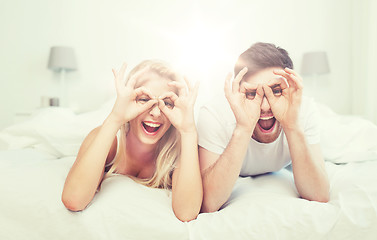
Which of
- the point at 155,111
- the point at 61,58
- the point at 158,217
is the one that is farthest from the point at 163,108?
the point at 61,58

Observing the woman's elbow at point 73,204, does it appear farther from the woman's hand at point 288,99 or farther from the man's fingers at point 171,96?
the woman's hand at point 288,99

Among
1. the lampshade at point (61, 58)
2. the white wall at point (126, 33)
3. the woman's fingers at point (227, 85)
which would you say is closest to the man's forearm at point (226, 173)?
the woman's fingers at point (227, 85)

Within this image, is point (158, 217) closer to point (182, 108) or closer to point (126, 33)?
point (182, 108)

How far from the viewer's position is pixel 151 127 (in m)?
0.92

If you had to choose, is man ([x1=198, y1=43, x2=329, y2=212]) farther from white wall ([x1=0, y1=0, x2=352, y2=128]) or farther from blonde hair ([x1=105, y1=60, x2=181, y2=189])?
white wall ([x1=0, y1=0, x2=352, y2=128])

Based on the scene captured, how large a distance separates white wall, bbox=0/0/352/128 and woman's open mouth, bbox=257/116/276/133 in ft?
5.42

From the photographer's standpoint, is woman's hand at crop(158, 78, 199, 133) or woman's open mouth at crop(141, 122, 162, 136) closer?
woman's hand at crop(158, 78, 199, 133)

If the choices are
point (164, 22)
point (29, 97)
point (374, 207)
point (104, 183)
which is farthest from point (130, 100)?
point (29, 97)

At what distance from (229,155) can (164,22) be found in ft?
6.73

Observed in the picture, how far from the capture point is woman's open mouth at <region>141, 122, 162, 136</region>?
0.90 m

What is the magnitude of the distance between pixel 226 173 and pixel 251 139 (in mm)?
251

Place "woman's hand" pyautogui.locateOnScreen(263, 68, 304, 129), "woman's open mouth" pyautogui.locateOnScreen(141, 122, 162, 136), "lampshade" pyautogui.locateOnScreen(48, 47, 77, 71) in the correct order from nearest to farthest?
"woman's hand" pyautogui.locateOnScreen(263, 68, 304, 129), "woman's open mouth" pyautogui.locateOnScreen(141, 122, 162, 136), "lampshade" pyautogui.locateOnScreen(48, 47, 77, 71)

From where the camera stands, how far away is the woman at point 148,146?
2.39 ft

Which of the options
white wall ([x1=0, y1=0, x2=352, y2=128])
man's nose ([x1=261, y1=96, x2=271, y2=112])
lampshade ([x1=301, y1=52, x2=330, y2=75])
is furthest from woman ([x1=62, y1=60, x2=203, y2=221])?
lampshade ([x1=301, y1=52, x2=330, y2=75])
